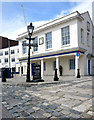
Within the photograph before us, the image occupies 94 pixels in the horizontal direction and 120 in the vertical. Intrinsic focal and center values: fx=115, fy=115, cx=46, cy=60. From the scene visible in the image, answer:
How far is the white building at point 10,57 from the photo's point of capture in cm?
3622

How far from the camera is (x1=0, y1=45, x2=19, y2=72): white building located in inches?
1426

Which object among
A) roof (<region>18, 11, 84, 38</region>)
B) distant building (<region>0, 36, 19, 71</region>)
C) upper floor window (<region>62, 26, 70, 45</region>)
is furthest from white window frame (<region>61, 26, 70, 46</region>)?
distant building (<region>0, 36, 19, 71</region>)

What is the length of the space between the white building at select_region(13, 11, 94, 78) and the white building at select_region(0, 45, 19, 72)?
49.4 feet

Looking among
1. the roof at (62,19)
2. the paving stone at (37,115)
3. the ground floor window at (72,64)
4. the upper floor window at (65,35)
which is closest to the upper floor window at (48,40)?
the roof at (62,19)

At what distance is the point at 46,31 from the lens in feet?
68.2

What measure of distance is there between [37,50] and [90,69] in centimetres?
1046

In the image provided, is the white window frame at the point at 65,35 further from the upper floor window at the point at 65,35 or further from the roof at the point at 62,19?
the roof at the point at 62,19

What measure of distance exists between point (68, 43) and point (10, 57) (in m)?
26.0

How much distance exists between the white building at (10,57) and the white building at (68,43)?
49.4 feet

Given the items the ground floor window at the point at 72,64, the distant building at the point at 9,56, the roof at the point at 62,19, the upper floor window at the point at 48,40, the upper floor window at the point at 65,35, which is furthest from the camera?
the distant building at the point at 9,56

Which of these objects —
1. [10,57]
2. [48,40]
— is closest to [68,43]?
[48,40]

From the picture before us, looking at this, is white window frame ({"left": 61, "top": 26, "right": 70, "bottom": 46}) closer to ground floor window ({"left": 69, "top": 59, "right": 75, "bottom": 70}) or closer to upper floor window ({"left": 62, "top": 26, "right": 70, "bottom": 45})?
upper floor window ({"left": 62, "top": 26, "right": 70, "bottom": 45})

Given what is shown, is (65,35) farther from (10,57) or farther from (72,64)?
(10,57)

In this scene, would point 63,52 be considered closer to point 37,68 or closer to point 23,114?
point 37,68
